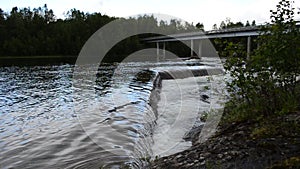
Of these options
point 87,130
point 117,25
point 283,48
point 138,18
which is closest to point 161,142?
point 87,130

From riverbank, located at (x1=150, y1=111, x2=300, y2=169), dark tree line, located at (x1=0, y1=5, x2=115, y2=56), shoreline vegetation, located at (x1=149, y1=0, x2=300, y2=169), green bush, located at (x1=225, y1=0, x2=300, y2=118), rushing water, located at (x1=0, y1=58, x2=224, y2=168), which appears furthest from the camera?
dark tree line, located at (x1=0, y1=5, x2=115, y2=56)

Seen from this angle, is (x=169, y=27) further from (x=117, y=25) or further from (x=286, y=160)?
(x=286, y=160)

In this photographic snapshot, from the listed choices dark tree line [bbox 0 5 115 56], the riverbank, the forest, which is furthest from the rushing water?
dark tree line [bbox 0 5 115 56]

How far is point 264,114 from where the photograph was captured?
779 centimetres

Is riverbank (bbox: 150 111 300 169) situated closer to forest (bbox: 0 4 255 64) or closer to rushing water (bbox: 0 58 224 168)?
rushing water (bbox: 0 58 224 168)

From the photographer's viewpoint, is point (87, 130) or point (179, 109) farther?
point (179, 109)

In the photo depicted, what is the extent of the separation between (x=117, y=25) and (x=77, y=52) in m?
23.5

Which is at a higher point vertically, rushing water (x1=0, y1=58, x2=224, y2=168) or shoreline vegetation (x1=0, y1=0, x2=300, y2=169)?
shoreline vegetation (x1=0, y1=0, x2=300, y2=169)

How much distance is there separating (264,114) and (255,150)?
2.71 meters

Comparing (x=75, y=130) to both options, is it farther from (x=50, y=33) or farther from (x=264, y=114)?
(x=50, y=33)

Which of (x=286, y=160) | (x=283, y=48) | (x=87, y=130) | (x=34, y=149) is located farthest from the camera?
(x=87, y=130)

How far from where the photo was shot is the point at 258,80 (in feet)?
23.9

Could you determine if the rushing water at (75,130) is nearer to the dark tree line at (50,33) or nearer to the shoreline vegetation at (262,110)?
the shoreline vegetation at (262,110)

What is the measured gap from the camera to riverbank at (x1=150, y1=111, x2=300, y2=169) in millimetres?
4871
